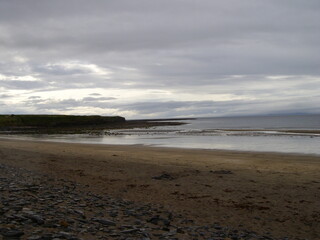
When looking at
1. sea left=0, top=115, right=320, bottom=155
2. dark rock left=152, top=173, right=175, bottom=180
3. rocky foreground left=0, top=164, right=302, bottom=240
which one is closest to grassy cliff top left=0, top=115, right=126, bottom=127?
sea left=0, top=115, right=320, bottom=155

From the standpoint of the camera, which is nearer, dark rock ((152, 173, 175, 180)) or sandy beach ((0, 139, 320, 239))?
sandy beach ((0, 139, 320, 239))

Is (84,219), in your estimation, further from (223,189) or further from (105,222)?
(223,189)

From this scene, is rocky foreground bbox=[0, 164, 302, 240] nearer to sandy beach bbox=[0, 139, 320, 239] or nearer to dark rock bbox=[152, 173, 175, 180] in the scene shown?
sandy beach bbox=[0, 139, 320, 239]

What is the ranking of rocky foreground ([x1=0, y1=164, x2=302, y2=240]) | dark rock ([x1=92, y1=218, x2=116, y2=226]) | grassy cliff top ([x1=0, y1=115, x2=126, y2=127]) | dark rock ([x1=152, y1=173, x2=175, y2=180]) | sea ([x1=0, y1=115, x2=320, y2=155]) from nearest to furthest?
rocky foreground ([x1=0, y1=164, x2=302, y2=240]) < dark rock ([x1=92, y1=218, x2=116, y2=226]) < dark rock ([x1=152, y1=173, x2=175, y2=180]) < sea ([x1=0, y1=115, x2=320, y2=155]) < grassy cliff top ([x1=0, y1=115, x2=126, y2=127])

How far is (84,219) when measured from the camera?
6426 millimetres

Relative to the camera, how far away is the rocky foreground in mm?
5434

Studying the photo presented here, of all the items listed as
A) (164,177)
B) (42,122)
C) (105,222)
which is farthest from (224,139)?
(42,122)

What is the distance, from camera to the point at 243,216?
7.85 meters

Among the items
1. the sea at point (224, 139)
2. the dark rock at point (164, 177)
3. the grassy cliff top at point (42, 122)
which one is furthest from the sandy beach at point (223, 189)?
the grassy cliff top at point (42, 122)

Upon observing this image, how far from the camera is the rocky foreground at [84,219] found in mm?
5434

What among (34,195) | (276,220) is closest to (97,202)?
(34,195)

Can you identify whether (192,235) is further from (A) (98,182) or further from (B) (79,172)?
(B) (79,172)

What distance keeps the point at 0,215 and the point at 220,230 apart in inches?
184

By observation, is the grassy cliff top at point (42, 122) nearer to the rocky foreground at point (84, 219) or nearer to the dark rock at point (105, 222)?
the rocky foreground at point (84, 219)
